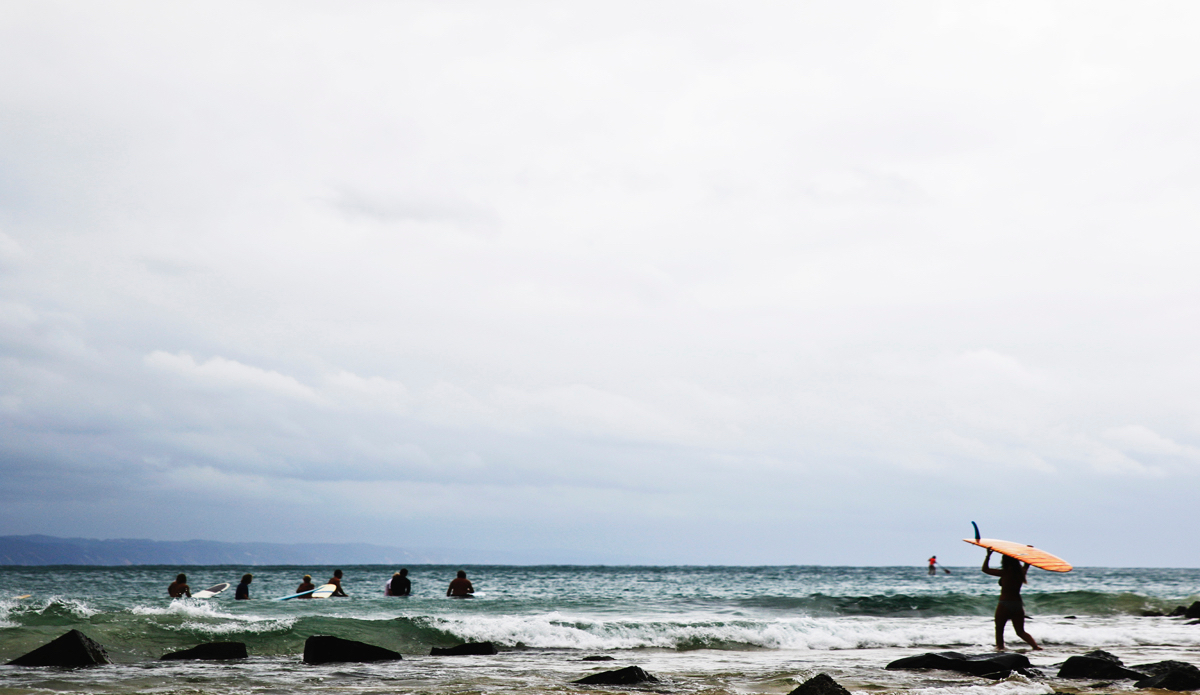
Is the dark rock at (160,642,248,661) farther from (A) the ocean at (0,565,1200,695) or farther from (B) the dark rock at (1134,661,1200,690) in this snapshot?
(B) the dark rock at (1134,661,1200,690)

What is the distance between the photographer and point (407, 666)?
12344 mm

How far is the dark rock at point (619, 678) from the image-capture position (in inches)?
405

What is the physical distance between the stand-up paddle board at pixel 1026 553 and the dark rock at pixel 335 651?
10060 mm


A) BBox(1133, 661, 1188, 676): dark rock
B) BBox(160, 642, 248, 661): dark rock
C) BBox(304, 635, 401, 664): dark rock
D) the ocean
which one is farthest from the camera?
BBox(160, 642, 248, 661): dark rock

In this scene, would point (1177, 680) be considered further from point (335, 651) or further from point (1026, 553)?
point (335, 651)

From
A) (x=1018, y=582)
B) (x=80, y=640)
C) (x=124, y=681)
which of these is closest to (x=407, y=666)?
(x=124, y=681)

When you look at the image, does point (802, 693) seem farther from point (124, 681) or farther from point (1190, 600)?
point (1190, 600)

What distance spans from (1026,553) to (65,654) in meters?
15.3

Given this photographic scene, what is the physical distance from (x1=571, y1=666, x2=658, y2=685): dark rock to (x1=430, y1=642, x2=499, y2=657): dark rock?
14.2 ft

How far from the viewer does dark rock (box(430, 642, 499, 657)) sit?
14.1m

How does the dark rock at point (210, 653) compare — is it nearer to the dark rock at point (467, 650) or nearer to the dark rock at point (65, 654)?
the dark rock at point (65, 654)

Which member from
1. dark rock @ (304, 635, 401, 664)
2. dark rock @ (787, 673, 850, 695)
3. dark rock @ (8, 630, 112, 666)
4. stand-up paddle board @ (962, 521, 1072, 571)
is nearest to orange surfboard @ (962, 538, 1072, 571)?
stand-up paddle board @ (962, 521, 1072, 571)

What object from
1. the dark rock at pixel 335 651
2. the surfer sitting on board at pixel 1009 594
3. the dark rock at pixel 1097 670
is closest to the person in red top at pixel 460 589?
the dark rock at pixel 335 651

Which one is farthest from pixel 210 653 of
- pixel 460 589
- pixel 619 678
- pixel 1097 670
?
pixel 460 589
